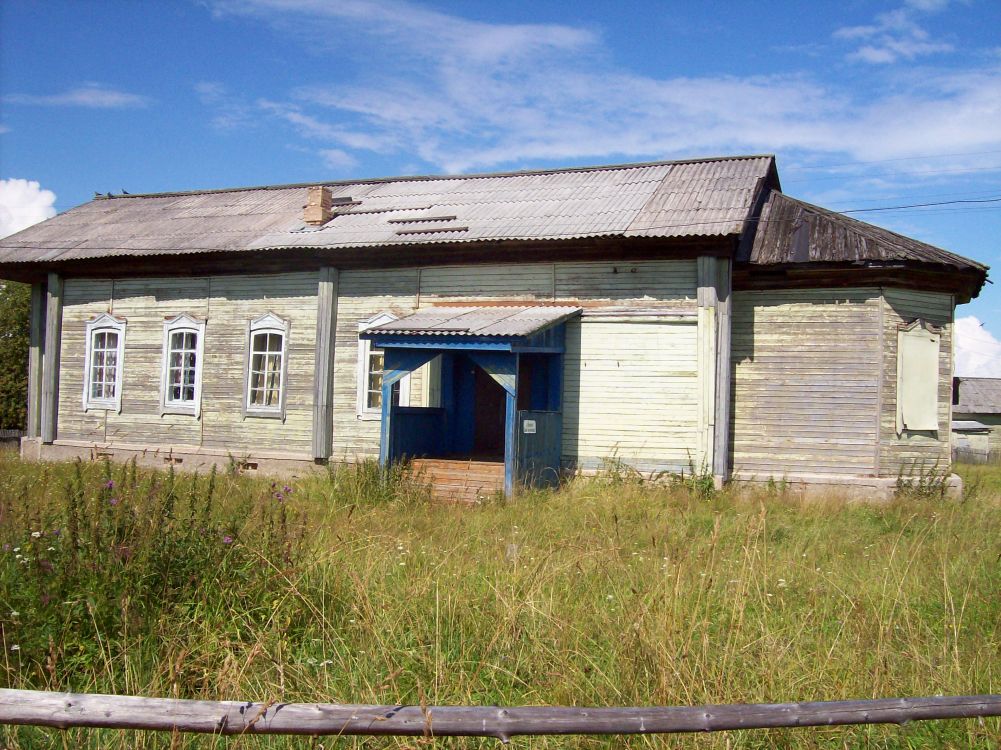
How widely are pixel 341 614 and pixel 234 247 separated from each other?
10.5 meters

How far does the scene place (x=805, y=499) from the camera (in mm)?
10773

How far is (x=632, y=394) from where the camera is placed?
12.1 m

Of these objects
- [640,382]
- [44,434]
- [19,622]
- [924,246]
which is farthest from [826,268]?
[44,434]

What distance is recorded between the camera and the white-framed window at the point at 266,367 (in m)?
14.2

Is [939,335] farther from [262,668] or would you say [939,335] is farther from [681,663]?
[262,668]

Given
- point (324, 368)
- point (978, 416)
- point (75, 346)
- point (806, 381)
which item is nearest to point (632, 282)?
point (806, 381)

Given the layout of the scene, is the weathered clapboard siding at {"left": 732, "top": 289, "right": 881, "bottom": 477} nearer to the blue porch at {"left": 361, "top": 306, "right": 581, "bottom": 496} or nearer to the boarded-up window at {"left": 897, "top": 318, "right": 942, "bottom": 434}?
the boarded-up window at {"left": 897, "top": 318, "right": 942, "bottom": 434}

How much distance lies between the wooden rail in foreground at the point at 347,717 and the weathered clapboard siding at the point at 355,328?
1057 centimetres

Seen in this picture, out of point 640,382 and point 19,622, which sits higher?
point 640,382

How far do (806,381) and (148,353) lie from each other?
11226 mm

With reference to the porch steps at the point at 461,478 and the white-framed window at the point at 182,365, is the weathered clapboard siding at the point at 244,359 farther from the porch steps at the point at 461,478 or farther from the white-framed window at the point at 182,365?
the porch steps at the point at 461,478

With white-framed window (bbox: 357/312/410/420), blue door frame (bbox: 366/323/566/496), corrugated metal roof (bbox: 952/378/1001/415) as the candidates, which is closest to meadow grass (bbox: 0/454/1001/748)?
blue door frame (bbox: 366/323/566/496)

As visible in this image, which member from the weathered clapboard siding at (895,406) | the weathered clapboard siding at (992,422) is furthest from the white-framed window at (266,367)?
the weathered clapboard siding at (992,422)

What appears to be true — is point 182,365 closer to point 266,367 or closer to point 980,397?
point 266,367
